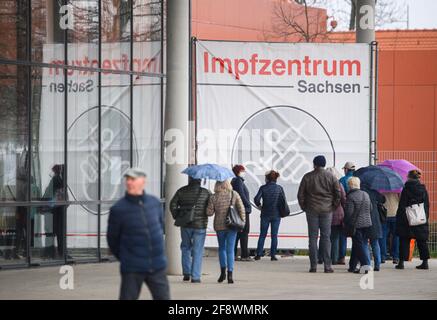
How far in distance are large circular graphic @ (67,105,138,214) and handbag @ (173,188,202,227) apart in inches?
190

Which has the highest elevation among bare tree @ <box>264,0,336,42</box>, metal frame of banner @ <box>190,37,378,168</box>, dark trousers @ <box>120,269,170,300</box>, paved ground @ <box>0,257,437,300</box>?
bare tree @ <box>264,0,336,42</box>

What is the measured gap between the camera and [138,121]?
23.3m

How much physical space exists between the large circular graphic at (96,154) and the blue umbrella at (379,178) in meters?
4.63

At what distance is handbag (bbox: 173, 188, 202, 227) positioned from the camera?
17359 millimetres

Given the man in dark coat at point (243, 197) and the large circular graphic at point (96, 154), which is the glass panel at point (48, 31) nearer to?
the large circular graphic at point (96, 154)

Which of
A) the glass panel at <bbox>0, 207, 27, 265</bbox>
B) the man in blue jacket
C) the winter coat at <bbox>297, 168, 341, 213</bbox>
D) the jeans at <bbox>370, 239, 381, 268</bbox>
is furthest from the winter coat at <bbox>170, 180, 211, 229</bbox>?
the man in blue jacket

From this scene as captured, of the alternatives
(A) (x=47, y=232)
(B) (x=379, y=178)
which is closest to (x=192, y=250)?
(A) (x=47, y=232)

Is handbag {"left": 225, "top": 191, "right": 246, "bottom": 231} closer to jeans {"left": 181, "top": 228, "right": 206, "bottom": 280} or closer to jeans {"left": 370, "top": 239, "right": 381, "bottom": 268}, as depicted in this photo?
jeans {"left": 181, "top": 228, "right": 206, "bottom": 280}

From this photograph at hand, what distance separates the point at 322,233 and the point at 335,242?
5.65 feet

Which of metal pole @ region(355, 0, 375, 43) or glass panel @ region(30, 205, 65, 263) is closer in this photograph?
glass panel @ region(30, 205, 65, 263)

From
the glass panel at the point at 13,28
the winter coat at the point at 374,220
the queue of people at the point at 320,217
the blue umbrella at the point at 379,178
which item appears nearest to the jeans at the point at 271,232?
the queue of people at the point at 320,217

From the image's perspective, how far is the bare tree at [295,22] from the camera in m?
45.1

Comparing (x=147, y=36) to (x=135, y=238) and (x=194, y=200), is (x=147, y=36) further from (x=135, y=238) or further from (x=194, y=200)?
(x=135, y=238)

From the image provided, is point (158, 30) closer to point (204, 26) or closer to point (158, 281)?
point (158, 281)
